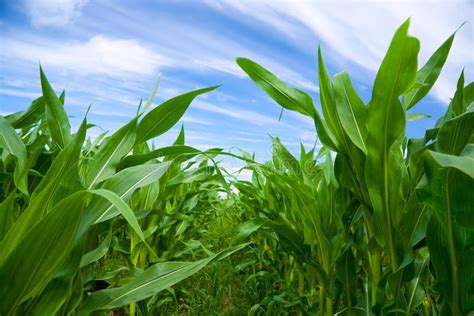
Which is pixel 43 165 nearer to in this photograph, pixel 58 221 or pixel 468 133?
pixel 58 221

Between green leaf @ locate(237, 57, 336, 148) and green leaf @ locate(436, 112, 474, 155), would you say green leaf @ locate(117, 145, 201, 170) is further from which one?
green leaf @ locate(436, 112, 474, 155)

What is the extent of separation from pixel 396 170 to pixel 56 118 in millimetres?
937

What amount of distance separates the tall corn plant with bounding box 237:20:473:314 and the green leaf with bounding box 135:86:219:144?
9.7 inches

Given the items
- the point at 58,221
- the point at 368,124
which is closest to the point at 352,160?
the point at 368,124

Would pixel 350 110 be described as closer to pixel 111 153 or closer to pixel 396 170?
pixel 396 170

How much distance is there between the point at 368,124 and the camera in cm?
105

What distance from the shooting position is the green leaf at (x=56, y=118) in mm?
1236

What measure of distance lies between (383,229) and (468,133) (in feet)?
1.09

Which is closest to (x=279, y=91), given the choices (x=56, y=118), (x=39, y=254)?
(x=56, y=118)

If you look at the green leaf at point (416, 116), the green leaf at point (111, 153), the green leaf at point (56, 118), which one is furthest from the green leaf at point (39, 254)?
the green leaf at point (416, 116)

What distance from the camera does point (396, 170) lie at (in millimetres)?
1095

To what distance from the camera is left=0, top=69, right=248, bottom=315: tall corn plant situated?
769mm

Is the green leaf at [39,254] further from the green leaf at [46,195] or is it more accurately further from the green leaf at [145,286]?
the green leaf at [145,286]

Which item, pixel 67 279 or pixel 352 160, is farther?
pixel 352 160
